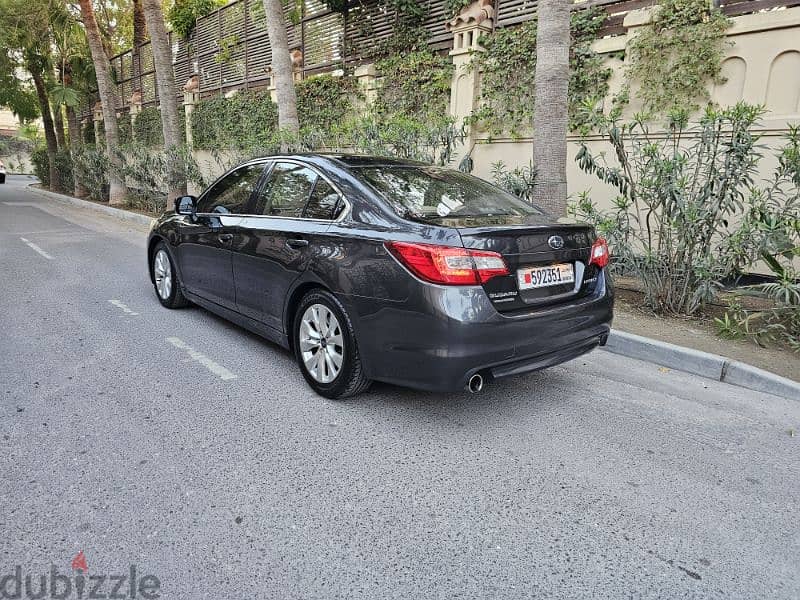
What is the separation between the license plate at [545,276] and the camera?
3.32m

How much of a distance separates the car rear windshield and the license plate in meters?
0.50

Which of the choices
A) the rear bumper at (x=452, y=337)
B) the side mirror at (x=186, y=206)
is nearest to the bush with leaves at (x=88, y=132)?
the side mirror at (x=186, y=206)

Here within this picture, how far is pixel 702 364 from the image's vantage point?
4.55m

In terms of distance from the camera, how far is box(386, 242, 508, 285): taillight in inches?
122

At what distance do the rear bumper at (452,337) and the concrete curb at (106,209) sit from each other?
40.7 ft

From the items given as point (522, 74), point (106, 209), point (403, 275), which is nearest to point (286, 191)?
point (403, 275)

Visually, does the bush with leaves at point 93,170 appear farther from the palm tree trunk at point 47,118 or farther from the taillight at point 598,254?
the taillight at point 598,254

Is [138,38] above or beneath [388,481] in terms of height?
above

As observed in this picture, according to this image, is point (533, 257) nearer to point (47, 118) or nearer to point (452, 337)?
point (452, 337)

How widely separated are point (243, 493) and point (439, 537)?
37.3 inches

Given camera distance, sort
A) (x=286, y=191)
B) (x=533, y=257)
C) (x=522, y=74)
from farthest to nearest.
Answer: (x=522, y=74) → (x=286, y=191) → (x=533, y=257)

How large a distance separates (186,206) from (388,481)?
361 cm

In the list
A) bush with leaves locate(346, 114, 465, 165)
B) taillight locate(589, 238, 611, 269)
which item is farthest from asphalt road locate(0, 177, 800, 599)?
bush with leaves locate(346, 114, 465, 165)

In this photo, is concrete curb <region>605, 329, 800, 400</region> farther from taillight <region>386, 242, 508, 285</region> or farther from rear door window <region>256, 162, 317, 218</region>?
rear door window <region>256, 162, 317, 218</region>
